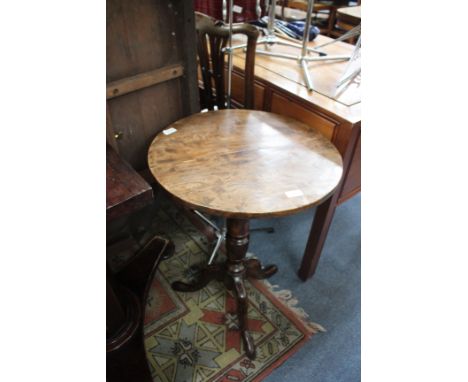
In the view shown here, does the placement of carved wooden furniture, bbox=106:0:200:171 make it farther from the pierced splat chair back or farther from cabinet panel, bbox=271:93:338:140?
cabinet panel, bbox=271:93:338:140

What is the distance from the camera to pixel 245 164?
0.98 metres

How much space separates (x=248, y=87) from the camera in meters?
1.35

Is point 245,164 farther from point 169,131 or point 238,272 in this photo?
point 238,272

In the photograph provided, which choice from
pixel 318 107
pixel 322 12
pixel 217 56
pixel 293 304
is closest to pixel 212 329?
pixel 293 304

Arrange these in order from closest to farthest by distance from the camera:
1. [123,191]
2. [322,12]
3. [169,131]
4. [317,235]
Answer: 1. [123,191]
2. [169,131]
3. [317,235]
4. [322,12]

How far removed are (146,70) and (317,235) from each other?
37.5 inches

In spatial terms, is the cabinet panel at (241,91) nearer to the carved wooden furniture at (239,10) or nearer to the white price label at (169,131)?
the carved wooden furniture at (239,10)

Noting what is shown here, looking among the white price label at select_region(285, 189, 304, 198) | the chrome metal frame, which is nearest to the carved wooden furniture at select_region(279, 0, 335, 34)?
the chrome metal frame

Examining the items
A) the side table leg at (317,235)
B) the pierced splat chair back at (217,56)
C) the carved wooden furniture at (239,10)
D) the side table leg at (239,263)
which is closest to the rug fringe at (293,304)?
the side table leg at (317,235)

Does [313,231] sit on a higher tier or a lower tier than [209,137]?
lower

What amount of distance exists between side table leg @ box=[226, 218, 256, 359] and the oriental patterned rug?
0.20 feet
